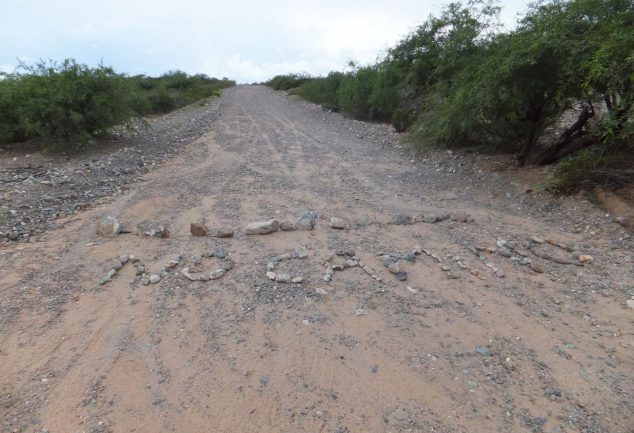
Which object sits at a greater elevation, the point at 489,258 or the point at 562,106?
the point at 562,106

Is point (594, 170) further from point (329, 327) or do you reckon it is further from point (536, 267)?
point (329, 327)

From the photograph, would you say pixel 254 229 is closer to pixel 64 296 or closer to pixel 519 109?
pixel 64 296

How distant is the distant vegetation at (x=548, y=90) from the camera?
230 inches

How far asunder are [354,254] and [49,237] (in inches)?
160

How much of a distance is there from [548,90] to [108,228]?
744cm

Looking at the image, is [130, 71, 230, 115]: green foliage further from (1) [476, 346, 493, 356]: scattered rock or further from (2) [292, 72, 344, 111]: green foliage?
(1) [476, 346, 493, 356]: scattered rock

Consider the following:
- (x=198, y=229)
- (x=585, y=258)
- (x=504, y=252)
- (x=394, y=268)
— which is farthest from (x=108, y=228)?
(x=585, y=258)

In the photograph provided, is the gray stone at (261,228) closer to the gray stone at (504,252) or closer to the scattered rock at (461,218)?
the scattered rock at (461,218)

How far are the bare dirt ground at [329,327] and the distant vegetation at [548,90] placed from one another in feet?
4.01

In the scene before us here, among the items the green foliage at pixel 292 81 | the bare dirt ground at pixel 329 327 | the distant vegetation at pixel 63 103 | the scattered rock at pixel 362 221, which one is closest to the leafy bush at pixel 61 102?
the distant vegetation at pixel 63 103

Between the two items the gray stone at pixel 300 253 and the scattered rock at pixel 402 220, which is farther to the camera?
the scattered rock at pixel 402 220

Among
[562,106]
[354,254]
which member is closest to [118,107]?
[354,254]

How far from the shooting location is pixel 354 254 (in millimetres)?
4875

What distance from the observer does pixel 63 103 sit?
32.6 feet
